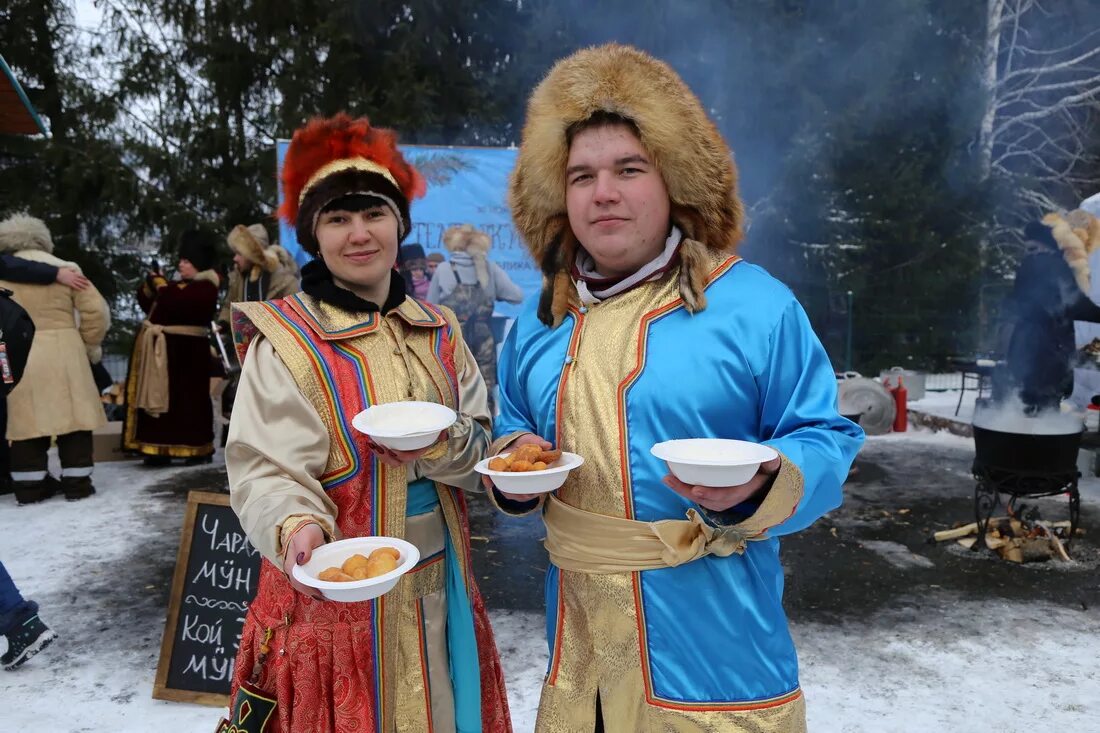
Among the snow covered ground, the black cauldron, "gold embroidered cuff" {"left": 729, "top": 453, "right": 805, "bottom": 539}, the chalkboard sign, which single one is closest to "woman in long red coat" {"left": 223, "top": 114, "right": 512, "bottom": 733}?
"gold embroidered cuff" {"left": 729, "top": 453, "right": 805, "bottom": 539}

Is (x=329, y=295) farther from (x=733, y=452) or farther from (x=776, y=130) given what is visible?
(x=776, y=130)

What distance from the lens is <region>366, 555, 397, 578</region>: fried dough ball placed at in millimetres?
1601

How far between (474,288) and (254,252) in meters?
2.09

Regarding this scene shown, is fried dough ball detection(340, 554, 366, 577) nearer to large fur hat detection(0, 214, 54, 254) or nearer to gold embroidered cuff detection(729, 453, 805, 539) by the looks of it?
gold embroidered cuff detection(729, 453, 805, 539)

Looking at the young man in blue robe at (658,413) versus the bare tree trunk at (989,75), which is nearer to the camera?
the young man in blue robe at (658,413)

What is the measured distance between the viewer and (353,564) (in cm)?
162

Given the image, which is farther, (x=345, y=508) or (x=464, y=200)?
(x=464, y=200)

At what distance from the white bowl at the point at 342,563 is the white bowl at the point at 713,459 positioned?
58cm

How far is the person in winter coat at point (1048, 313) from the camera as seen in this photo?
265 inches

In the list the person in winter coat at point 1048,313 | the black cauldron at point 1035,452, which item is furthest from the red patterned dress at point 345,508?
the person in winter coat at point 1048,313

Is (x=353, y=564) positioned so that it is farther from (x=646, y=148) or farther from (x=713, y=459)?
(x=646, y=148)

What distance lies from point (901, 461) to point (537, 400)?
21.9 feet

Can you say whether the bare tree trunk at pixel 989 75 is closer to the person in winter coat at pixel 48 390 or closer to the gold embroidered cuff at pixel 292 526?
the person in winter coat at pixel 48 390

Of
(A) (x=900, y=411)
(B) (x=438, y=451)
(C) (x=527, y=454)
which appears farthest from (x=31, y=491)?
(A) (x=900, y=411)
